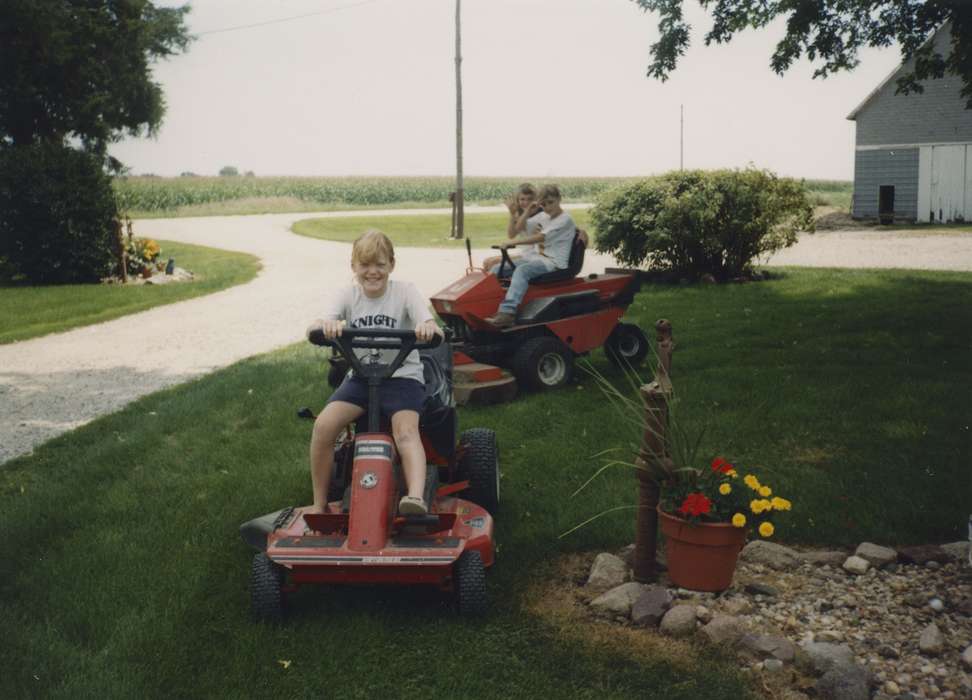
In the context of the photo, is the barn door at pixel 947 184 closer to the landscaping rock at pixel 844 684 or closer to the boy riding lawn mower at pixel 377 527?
the boy riding lawn mower at pixel 377 527

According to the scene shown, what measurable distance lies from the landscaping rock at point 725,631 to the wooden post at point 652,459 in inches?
20.6

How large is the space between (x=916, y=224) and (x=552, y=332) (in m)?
24.5

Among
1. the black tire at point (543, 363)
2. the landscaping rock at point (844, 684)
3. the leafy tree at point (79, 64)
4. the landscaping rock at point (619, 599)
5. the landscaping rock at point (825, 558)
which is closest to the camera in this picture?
the landscaping rock at point (844, 684)

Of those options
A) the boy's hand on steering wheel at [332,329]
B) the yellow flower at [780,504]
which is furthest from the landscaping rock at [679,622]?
the boy's hand on steering wheel at [332,329]

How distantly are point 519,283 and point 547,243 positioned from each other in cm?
53

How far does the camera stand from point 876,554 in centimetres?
432

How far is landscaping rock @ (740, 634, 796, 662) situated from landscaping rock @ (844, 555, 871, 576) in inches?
31.2

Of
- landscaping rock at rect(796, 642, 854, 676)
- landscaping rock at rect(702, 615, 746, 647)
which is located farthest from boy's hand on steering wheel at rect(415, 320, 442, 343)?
landscaping rock at rect(796, 642, 854, 676)

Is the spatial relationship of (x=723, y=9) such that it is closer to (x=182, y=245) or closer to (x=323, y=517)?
(x=323, y=517)

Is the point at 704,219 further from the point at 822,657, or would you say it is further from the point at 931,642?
the point at 822,657

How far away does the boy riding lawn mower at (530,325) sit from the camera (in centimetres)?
759

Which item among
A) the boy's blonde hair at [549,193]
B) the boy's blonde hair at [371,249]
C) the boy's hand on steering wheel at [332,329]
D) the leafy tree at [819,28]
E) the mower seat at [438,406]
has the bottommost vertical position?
the mower seat at [438,406]

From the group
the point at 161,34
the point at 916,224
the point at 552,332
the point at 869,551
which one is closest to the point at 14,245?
the point at 161,34

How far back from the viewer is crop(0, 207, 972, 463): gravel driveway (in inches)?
327
